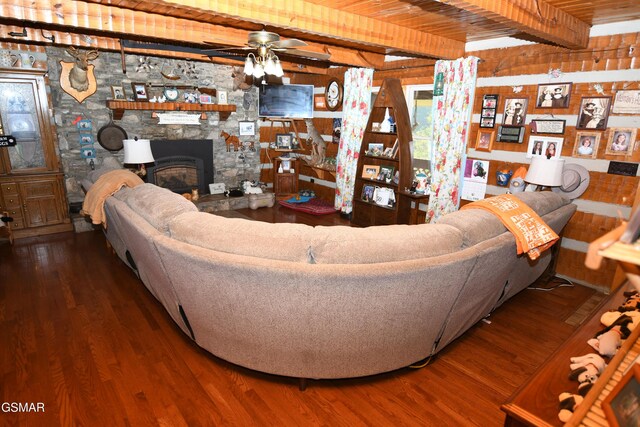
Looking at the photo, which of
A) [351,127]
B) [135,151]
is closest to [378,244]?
[135,151]

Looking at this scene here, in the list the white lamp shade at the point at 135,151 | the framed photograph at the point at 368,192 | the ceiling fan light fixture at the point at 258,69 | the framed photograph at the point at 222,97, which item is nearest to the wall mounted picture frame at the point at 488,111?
the framed photograph at the point at 368,192

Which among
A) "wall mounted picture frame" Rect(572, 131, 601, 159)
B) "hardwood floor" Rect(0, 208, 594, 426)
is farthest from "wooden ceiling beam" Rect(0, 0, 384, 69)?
"wall mounted picture frame" Rect(572, 131, 601, 159)

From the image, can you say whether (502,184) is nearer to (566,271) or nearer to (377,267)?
(566,271)

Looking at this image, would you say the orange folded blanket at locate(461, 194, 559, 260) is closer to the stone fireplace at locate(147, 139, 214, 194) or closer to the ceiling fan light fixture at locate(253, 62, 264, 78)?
the ceiling fan light fixture at locate(253, 62, 264, 78)

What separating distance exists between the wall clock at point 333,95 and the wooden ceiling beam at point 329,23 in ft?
8.10

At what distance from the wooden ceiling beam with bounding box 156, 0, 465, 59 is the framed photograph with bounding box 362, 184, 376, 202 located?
2.16 metres

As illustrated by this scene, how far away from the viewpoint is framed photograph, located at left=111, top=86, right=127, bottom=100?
5.54 metres

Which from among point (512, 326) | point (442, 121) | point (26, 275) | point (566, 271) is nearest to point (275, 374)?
point (512, 326)

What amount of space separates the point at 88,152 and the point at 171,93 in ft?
5.26

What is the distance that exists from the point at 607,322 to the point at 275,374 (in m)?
1.79

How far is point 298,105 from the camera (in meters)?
7.04

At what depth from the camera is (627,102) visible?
342 centimetres

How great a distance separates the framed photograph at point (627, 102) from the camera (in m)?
3.37

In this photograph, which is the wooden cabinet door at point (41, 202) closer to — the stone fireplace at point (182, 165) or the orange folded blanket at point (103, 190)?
the stone fireplace at point (182, 165)
